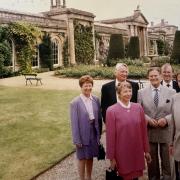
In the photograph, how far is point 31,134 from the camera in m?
8.75

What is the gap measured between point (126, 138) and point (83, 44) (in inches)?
1118

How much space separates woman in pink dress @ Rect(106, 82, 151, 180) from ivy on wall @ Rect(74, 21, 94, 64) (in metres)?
27.6

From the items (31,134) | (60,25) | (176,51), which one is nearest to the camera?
(31,134)

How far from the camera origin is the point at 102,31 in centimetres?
3759

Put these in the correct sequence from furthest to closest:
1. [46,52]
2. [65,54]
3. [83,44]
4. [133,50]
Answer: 1. [133,50]
2. [83,44]
3. [65,54]
4. [46,52]

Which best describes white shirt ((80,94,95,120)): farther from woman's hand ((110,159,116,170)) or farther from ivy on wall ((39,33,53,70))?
ivy on wall ((39,33,53,70))

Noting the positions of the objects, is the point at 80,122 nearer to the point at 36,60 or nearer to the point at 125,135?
the point at 125,135

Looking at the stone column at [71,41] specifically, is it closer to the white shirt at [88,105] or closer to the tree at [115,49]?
the tree at [115,49]

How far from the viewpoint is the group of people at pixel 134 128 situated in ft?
14.8

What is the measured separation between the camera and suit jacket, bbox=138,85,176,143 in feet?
17.1

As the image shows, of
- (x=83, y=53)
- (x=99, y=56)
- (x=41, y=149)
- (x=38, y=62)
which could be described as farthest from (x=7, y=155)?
(x=99, y=56)

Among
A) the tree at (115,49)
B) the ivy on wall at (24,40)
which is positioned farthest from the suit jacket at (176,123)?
the tree at (115,49)

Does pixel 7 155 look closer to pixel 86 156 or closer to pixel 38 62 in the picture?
pixel 86 156

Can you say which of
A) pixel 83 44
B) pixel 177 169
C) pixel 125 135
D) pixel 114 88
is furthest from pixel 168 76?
pixel 83 44
